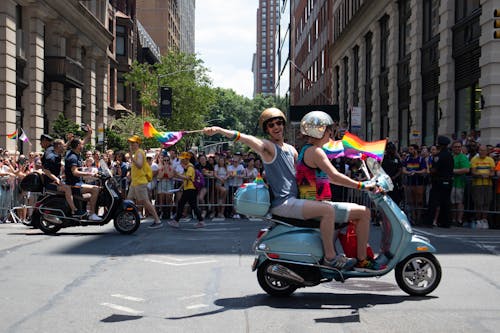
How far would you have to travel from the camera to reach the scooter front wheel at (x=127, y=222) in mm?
13641

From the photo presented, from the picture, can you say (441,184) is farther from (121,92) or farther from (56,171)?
(121,92)

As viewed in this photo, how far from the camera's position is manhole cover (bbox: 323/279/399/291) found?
7.49m

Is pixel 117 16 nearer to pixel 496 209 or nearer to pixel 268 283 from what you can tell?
pixel 496 209

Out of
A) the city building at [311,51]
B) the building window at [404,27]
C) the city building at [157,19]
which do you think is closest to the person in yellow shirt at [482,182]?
the building window at [404,27]

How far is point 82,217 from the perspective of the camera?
44.8 ft

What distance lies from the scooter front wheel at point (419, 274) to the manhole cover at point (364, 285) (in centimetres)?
48

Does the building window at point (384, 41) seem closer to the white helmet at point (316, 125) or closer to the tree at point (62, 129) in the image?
the tree at point (62, 129)

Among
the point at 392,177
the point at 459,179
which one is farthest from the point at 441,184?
the point at 392,177

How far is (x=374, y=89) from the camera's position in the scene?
34.0m

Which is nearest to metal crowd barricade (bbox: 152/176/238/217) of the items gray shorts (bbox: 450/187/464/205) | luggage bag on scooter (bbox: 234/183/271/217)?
gray shorts (bbox: 450/187/464/205)

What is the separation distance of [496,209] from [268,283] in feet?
31.9

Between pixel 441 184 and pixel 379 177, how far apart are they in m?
8.82

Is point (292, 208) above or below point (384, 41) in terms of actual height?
below

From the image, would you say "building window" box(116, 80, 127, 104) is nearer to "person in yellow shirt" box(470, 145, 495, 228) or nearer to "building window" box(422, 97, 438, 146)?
"building window" box(422, 97, 438, 146)
